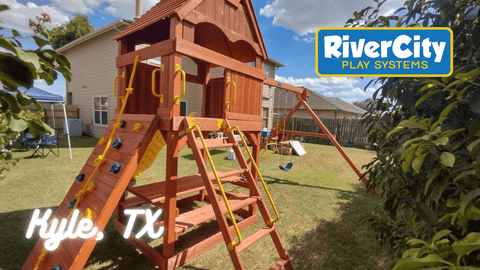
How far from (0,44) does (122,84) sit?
11.6 feet

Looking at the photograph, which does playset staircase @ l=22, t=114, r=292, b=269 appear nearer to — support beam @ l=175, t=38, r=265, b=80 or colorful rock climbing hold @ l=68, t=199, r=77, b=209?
colorful rock climbing hold @ l=68, t=199, r=77, b=209

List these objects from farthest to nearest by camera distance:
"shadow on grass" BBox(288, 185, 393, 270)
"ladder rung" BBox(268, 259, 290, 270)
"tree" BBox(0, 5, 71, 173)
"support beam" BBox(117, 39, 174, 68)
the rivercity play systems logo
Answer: "shadow on grass" BBox(288, 185, 393, 270) → "support beam" BBox(117, 39, 174, 68) → "ladder rung" BBox(268, 259, 290, 270) → the rivercity play systems logo → "tree" BBox(0, 5, 71, 173)

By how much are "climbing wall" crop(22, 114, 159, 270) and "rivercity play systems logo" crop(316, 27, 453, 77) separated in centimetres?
260

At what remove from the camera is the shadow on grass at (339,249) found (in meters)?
3.39

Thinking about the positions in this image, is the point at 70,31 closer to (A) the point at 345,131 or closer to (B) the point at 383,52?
(A) the point at 345,131

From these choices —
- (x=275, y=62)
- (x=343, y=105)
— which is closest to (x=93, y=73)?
(x=275, y=62)

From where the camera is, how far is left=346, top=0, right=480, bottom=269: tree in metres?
1.08

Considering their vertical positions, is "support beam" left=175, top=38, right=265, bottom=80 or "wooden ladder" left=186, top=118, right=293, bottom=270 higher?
"support beam" left=175, top=38, right=265, bottom=80

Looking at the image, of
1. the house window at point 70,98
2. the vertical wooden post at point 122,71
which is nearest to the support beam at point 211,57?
the vertical wooden post at point 122,71

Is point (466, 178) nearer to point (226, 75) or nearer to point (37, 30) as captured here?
point (37, 30)

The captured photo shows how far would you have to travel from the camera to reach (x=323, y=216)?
16.6 feet

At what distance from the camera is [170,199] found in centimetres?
319

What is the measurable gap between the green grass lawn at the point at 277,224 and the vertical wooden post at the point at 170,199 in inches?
19.3

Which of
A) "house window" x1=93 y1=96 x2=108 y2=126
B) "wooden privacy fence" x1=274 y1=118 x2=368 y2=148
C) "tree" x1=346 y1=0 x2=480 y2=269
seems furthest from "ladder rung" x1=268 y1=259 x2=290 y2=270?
"wooden privacy fence" x1=274 y1=118 x2=368 y2=148
